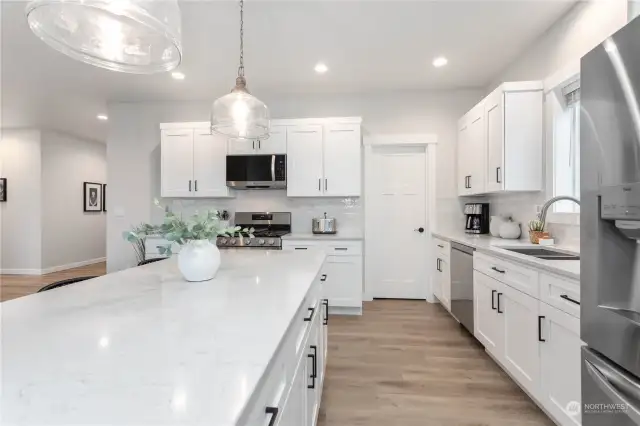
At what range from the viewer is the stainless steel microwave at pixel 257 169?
4.22 metres

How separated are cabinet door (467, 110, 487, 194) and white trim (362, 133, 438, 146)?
67 centimetres

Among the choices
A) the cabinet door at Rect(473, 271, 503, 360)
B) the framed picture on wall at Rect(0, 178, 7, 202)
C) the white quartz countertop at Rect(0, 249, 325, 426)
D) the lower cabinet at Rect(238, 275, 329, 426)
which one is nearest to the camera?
the white quartz countertop at Rect(0, 249, 325, 426)

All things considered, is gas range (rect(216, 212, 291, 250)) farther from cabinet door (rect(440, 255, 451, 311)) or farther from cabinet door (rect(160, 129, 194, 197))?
cabinet door (rect(440, 255, 451, 311))

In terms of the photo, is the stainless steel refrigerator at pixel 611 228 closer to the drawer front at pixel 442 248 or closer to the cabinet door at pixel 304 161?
the drawer front at pixel 442 248

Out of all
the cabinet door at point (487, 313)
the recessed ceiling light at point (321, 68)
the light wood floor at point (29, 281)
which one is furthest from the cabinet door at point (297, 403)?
the light wood floor at point (29, 281)

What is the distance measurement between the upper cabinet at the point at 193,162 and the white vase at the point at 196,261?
3005 mm

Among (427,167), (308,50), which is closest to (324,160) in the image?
(308,50)

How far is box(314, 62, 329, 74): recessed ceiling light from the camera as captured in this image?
3709 millimetres

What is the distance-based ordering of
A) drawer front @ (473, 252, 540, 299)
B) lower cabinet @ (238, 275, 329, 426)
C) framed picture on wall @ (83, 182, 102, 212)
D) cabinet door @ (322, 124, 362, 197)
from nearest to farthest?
lower cabinet @ (238, 275, 329, 426) < drawer front @ (473, 252, 540, 299) < cabinet door @ (322, 124, 362, 197) < framed picture on wall @ (83, 182, 102, 212)

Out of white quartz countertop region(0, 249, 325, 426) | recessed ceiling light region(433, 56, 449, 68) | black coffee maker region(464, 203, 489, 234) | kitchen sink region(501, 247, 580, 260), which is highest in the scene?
recessed ceiling light region(433, 56, 449, 68)

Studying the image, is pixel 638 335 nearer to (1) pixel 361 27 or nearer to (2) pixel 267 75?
(1) pixel 361 27

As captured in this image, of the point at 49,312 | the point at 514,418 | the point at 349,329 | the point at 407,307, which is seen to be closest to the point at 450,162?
the point at 407,307

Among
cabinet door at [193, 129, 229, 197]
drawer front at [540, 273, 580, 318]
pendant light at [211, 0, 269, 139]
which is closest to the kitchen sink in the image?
drawer front at [540, 273, 580, 318]

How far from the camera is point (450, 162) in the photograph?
4477 mm
